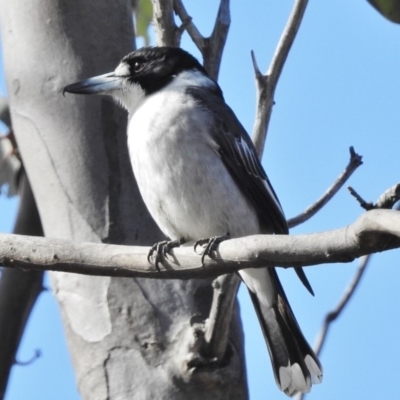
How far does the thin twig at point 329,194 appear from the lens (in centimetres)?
259

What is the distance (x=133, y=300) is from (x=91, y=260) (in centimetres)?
54

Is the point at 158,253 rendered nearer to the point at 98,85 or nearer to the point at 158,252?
the point at 158,252

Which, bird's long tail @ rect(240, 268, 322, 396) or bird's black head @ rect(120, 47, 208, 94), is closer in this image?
bird's long tail @ rect(240, 268, 322, 396)

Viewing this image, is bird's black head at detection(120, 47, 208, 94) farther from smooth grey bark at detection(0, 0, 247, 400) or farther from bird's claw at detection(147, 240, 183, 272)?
bird's claw at detection(147, 240, 183, 272)

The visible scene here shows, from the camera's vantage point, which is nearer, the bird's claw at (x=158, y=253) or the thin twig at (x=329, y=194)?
the bird's claw at (x=158, y=253)

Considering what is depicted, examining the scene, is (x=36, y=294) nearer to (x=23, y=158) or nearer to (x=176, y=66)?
(x=23, y=158)

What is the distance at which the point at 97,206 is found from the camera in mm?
2822

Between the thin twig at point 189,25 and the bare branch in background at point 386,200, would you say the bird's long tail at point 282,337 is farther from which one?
the bare branch in background at point 386,200

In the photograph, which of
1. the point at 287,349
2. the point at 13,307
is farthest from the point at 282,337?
the point at 13,307

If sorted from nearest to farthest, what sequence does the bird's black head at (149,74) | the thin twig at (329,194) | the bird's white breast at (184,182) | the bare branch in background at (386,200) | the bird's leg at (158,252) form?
1. the bare branch in background at (386,200)
2. the bird's leg at (158,252)
3. the thin twig at (329,194)
4. the bird's white breast at (184,182)
5. the bird's black head at (149,74)

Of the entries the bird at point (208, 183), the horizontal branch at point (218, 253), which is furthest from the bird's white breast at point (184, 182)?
the horizontal branch at point (218, 253)

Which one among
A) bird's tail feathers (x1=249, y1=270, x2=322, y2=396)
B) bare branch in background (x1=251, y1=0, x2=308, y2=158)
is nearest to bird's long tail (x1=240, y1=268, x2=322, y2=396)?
bird's tail feathers (x1=249, y1=270, x2=322, y2=396)

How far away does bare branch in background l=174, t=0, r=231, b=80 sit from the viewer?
9.83 feet

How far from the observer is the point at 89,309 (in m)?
2.71
